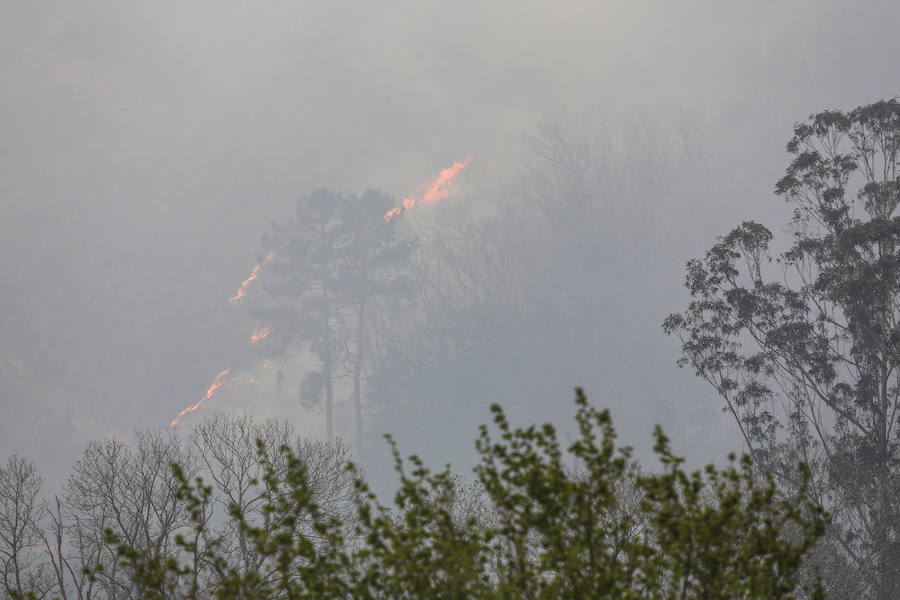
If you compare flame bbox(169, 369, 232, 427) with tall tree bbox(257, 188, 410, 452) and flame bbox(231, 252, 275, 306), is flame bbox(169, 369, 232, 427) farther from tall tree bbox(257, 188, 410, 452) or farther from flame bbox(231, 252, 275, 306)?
tall tree bbox(257, 188, 410, 452)

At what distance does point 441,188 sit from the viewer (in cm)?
13025

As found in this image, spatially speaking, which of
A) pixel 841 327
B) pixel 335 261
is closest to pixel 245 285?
pixel 335 261

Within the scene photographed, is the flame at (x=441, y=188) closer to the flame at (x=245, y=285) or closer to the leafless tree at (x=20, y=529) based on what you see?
the flame at (x=245, y=285)

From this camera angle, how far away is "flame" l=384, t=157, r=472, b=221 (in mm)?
127062

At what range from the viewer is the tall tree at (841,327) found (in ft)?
65.4

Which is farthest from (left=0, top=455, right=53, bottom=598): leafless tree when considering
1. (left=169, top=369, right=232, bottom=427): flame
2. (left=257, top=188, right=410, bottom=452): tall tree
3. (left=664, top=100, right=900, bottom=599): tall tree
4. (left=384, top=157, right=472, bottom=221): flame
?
(left=384, top=157, right=472, bottom=221): flame

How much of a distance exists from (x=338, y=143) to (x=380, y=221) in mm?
87916

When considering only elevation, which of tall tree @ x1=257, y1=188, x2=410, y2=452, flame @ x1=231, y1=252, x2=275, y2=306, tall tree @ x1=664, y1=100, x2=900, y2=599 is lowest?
tall tree @ x1=664, y1=100, x2=900, y2=599

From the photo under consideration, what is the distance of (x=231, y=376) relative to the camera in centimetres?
9938

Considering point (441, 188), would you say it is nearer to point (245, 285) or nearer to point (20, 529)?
point (245, 285)

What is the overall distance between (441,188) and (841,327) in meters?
112

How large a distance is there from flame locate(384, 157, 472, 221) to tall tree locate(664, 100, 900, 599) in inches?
4044

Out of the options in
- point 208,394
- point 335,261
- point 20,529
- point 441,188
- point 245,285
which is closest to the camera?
point 20,529

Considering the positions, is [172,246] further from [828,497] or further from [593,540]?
[593,540]
